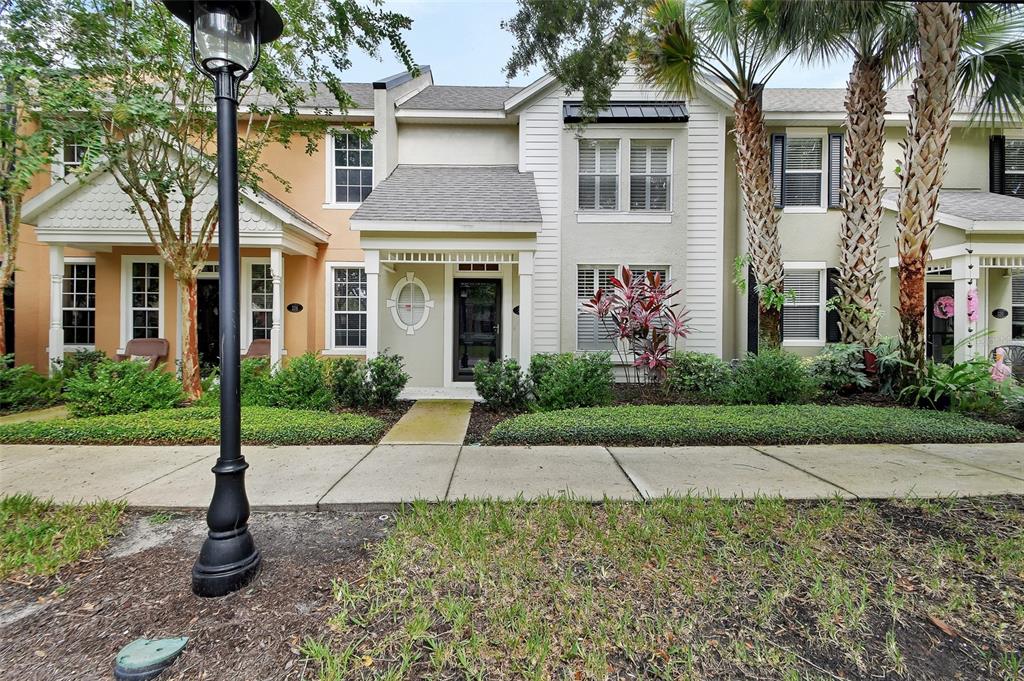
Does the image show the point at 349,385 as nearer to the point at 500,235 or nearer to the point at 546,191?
the point at 500,235

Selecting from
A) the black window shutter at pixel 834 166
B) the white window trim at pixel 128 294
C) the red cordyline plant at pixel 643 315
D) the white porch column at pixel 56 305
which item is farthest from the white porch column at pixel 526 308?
the white porch column at pixel 56 305

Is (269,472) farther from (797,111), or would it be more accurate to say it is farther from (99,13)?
(797,111)

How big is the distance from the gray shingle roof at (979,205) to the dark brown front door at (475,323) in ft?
28.0

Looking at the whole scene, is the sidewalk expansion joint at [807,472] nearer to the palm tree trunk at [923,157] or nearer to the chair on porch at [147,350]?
the palm tree trunk at [923,157]

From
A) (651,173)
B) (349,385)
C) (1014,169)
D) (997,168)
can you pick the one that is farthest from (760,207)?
(1014,169)

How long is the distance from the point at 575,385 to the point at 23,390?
29.9 feet

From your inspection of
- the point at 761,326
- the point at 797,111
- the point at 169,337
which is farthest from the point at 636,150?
the point at 169,337

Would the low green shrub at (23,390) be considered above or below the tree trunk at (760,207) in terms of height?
below

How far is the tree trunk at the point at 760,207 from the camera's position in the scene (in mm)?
7969

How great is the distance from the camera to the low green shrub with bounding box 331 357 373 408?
741 cm

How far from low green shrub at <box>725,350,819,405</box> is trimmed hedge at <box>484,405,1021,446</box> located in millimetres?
1074

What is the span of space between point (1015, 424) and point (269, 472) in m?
9.47

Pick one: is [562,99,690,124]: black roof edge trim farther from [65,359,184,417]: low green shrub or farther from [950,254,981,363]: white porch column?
[65,359,184,417]: low green shrub

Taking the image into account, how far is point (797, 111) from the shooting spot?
32.4 ft
